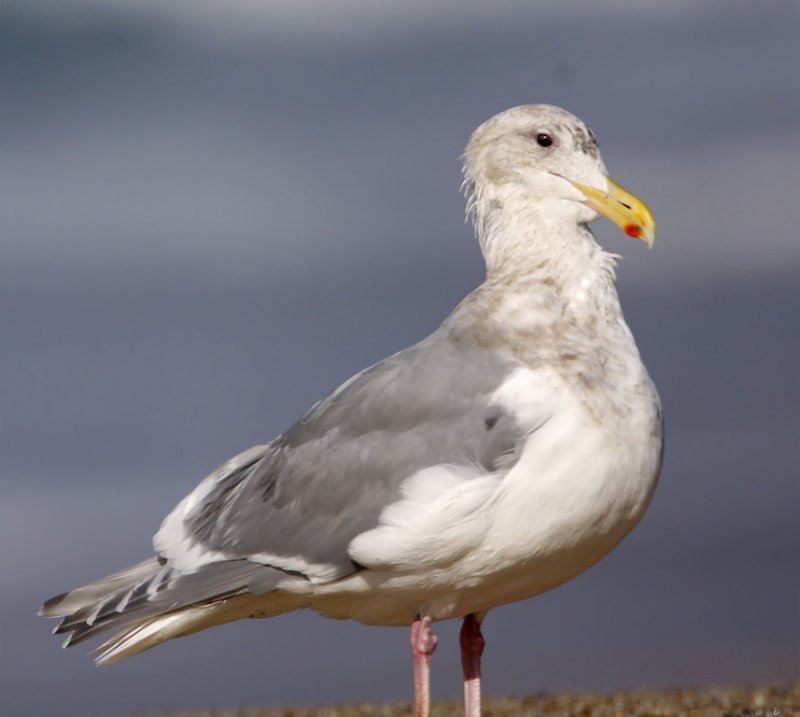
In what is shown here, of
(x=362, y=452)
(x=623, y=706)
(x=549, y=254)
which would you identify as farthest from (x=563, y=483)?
(x=623, y=706)

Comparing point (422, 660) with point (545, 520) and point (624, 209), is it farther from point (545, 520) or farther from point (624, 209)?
point (624, 209)

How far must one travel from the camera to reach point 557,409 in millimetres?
6129

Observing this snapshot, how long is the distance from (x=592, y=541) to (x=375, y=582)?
3.28 feet

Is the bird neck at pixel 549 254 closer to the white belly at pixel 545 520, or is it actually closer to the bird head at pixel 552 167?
the bird head at pixel 552 167

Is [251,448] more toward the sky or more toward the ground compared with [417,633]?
more toward the sky

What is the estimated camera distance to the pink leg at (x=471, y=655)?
7.04 meters

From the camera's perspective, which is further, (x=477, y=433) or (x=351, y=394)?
(x=351, y=394)

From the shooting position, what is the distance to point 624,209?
672 centimetres

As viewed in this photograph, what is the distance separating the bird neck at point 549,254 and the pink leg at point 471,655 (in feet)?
5.60

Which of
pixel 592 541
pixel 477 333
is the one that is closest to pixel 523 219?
pixel 477 333

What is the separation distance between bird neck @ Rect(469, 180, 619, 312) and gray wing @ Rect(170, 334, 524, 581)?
57cm

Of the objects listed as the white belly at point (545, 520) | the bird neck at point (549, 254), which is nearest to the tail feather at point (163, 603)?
the white belly at point (545, 520)

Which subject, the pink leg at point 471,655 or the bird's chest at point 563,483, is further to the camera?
the pink leg at point 471,655

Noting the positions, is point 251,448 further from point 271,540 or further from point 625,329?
point 625,329
